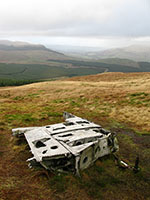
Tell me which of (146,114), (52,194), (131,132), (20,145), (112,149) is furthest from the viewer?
(146,114)

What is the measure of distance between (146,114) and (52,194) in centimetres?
1384

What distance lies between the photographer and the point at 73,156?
701 centimetres

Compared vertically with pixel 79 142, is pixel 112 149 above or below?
below

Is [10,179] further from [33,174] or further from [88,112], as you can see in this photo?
[88,112]

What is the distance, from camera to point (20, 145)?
9898 mm

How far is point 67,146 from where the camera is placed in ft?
24.6

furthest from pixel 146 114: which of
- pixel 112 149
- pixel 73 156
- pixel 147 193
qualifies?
pixel 73 156

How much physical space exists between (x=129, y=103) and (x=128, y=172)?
14.2m

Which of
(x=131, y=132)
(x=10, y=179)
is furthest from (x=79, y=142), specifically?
(x=131, y=132)

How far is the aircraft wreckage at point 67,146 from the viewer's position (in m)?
6.91

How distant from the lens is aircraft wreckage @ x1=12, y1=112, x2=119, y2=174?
6914mm

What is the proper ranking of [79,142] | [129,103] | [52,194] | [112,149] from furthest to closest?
[129,103] → [112,149] → [79,142] → [52,194]

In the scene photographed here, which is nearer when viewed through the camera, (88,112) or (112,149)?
(112,149)

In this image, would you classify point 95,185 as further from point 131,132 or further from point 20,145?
point 131,132
